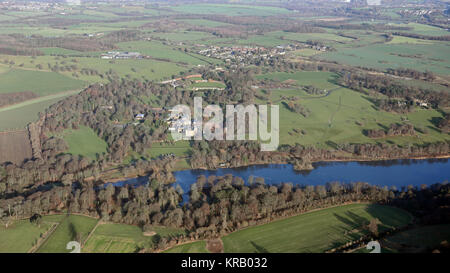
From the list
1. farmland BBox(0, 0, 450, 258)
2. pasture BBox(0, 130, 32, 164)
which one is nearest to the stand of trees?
farmland BBox(0, 0, 450, 258)

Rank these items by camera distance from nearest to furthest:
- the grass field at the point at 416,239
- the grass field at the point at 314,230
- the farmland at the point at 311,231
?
the grass field at the point at 416,239 → the farmland at the point at 311,231 → the grass field at the point at 314,230

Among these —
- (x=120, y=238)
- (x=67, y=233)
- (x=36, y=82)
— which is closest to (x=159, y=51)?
(x=36, y=82)

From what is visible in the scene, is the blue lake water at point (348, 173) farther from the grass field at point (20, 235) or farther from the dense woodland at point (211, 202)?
the grass field at point (20, 235)

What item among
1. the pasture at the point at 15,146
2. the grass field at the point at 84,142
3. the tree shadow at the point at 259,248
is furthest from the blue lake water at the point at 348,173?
the pasture at the point at 15,146

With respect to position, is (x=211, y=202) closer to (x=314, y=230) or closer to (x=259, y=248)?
(x=259, y=248)

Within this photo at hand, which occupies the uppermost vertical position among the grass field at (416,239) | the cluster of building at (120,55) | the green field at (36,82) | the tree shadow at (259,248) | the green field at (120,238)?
the cluster of building at (120,55)

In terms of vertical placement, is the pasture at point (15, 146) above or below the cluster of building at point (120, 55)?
below

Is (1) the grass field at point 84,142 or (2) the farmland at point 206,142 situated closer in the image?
(2) the farmland at point 206,142

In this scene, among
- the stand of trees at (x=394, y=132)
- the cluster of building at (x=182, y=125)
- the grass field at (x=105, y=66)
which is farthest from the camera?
the grass field at (x=105, y=66)

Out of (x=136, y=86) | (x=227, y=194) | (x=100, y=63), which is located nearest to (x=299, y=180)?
(x=227, y=194)

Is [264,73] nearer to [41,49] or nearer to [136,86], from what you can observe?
[136,86]
